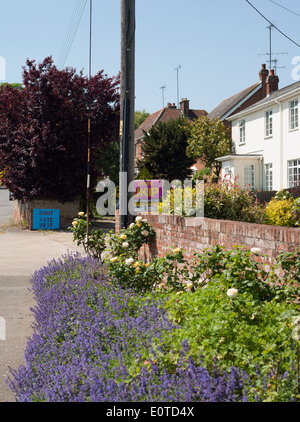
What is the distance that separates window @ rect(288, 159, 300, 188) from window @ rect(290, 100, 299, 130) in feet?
5.77

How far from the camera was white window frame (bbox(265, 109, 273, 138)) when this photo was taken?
2812 cm

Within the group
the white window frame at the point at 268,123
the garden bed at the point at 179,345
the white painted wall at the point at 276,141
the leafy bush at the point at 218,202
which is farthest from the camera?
the white window frame at the point at 268,123

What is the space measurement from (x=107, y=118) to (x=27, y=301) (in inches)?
533

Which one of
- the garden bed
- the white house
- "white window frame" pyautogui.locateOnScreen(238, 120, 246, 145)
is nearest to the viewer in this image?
the garden bed

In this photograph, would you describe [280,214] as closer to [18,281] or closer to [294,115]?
[18,281]

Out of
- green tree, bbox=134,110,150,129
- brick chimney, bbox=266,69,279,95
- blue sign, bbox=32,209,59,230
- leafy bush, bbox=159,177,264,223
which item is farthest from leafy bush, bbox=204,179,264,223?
green tree, bbox=134,110,150,129

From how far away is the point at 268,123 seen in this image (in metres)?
28.4

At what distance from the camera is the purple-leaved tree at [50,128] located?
18547mm

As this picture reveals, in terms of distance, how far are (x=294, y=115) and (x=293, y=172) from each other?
2.87m

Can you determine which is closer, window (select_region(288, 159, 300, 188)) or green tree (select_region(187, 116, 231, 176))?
window (select_region(288, 159, 300, 188))

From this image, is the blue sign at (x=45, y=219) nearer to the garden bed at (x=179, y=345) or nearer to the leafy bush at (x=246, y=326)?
the garden bed at (x=179, y=345)

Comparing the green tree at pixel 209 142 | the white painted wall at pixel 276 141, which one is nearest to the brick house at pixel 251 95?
the green tree at pixel 209 142

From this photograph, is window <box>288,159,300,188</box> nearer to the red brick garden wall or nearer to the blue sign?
the blue sign
